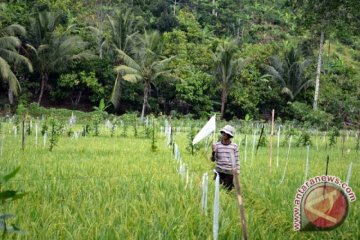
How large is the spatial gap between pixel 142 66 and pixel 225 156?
768 inches

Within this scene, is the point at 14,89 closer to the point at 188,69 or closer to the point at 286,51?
the point at 188,69

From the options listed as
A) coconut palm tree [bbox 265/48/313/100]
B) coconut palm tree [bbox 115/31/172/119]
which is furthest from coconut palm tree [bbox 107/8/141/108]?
coconut palm tree [bbox 265/48/313/100]

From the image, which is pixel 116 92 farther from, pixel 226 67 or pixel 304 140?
pixel 304 140

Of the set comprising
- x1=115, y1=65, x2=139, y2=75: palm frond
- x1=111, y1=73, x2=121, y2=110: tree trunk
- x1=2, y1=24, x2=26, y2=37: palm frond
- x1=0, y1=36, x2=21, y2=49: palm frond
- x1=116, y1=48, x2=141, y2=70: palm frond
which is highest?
x1=2, y1=24, x2=26, y2=37: palm frond

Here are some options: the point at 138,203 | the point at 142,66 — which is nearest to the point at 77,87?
the point at 142,66

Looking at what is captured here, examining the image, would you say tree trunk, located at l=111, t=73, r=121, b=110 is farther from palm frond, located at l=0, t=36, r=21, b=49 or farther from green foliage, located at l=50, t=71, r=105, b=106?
palm frond, located at l=0, t=36, r=21, b=49

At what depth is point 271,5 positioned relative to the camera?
137 ft

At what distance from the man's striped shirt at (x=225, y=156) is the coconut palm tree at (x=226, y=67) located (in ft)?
67.3

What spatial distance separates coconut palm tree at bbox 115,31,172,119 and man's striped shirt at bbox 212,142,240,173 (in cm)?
1807

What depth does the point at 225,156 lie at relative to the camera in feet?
19.2

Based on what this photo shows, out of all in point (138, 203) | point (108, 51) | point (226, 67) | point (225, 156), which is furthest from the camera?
point (108, 51)

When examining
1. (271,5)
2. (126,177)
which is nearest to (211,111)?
(271,5)

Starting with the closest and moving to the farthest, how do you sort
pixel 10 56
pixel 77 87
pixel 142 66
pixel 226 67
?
pixel 10 56 → pixel 142 66 → pixel 226 67 → pixel 77 87

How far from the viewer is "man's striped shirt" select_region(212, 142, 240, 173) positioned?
580cm
